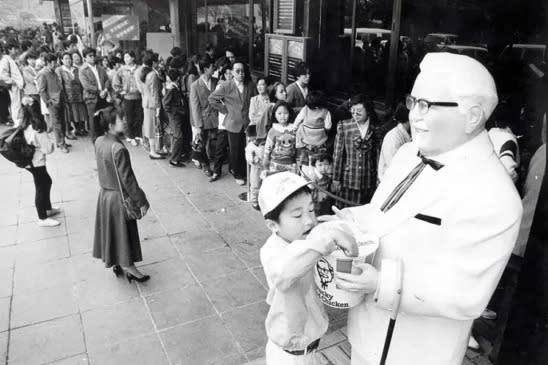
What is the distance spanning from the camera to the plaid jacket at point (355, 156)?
483 cm

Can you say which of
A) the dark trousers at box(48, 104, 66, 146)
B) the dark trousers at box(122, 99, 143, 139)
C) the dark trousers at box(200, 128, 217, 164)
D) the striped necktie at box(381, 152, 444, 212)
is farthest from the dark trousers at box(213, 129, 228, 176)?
the striped necktie at box(381, 152, 444, 212)

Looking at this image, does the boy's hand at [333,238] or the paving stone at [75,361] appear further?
the paving stone at [75,361]

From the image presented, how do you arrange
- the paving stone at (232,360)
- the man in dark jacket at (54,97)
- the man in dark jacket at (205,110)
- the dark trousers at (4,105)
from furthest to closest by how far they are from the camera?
the dark trousers at (4,105) → the man in dark jacket at (54,97) → the man in dark jacket at (205,110) → the paving stone at (232,360)

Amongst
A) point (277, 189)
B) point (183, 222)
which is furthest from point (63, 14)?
point (277, 189)

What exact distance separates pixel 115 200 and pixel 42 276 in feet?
4.27

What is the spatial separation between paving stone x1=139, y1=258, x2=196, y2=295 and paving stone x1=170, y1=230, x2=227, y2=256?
0.91 feet

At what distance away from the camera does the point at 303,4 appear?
21.8 feet

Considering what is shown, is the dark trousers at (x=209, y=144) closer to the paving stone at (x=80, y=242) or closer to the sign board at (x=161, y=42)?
the paving stone at (x=80, y=242)

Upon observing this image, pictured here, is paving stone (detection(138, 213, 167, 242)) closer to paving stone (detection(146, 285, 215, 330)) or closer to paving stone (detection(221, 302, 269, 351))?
paving stone (detection(146, 285, 215, 330))

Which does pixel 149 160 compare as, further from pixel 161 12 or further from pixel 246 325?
pixel 161 12

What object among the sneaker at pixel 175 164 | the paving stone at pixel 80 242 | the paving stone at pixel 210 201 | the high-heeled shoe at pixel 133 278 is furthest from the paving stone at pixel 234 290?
the sneaker at pixel 175 164

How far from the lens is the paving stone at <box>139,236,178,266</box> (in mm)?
5090

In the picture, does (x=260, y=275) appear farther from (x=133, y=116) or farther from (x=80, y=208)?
(x=133, y=116)

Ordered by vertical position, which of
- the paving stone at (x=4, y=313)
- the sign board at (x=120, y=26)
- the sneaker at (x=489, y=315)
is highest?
the sign board at (x=120, y=26)
